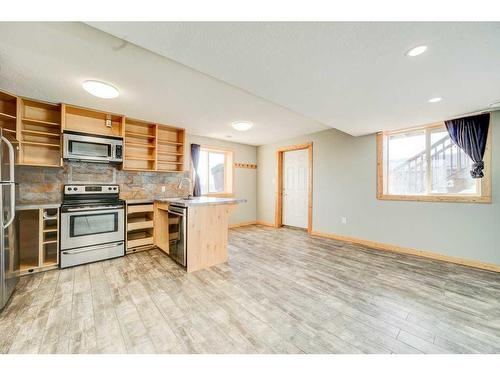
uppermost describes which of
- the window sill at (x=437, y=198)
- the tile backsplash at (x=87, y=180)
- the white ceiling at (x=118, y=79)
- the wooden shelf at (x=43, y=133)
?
the white ceiling at (x=118, y=79)

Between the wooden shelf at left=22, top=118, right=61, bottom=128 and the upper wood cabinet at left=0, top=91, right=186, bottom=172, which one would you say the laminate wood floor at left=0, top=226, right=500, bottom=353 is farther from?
the wooden shelf at left=22, top=118, right=61, bottom=128

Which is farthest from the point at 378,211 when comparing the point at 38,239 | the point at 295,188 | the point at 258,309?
the point at 38,239

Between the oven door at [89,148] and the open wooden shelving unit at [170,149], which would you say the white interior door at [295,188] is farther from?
the oven door at [89,148]

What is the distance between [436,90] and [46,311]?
4479 millimetres

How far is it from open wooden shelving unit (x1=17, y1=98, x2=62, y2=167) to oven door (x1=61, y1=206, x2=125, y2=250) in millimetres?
829

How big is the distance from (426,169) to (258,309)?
3.64 metres

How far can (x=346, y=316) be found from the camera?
173 cm

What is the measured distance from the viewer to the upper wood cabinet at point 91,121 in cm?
309

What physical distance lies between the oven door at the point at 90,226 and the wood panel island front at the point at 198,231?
0.75 meters

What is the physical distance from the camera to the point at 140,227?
133 inches

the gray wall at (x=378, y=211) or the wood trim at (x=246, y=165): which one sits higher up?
the wood trim at (x=246, y=165)

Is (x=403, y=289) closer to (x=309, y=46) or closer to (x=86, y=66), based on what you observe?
(x=309, y=46)

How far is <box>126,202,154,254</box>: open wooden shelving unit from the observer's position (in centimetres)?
333

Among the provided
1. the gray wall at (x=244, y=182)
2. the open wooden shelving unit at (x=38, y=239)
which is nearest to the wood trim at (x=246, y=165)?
the gray wall at (x=244, y=182)
